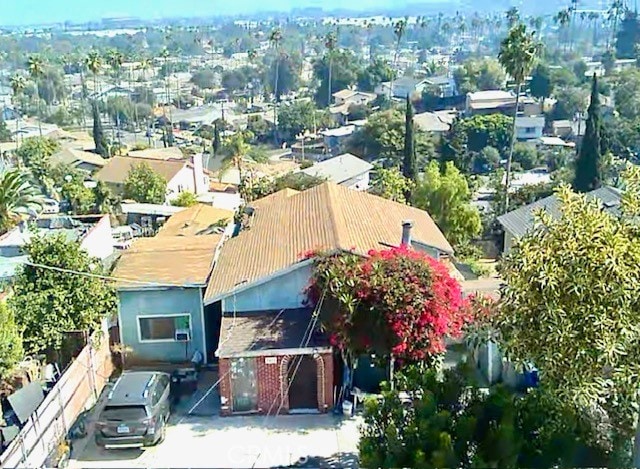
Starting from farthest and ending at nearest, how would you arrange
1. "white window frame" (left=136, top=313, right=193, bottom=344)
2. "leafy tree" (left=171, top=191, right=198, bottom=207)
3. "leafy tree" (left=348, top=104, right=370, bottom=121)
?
1. "leafy tree" (left=348, top=104, right=370, bottom=121)
2. "leafy tree" (left=171, top=191, right=198, bottom=207)
3. "white window frame" (left=136, top=313, right=193, bottom=344)

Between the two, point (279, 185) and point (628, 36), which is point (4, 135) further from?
point (628, 36)

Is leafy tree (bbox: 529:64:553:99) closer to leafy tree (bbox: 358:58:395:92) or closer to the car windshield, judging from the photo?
leafy tree (bbox: 358:58:395:92)

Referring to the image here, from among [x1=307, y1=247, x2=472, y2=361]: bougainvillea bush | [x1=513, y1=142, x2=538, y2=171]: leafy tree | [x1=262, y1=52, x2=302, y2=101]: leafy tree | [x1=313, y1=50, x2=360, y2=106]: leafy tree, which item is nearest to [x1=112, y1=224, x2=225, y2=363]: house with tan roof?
[x1=307, y1=247, x2=472, y2=361]: bougainvillea bush

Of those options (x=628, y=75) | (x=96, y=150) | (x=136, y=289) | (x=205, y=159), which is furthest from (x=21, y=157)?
(x=628, y=75)

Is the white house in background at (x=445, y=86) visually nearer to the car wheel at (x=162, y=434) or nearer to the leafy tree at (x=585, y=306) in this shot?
the car wheel at (x=162, y=434)

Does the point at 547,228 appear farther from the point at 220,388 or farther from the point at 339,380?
the point at 220,388

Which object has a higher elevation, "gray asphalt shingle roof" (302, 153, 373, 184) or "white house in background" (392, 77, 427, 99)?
"gray asphalt shingle roof" (302, 153, 373, 184)
